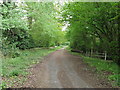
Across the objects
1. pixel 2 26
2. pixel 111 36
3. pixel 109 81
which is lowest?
pixel 109 81

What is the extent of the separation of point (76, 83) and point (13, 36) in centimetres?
1106

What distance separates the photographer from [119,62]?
7.39 m

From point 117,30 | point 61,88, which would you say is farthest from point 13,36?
point 117,30

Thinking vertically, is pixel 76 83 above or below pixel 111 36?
below

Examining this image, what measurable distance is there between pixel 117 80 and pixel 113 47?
3258 millimetres

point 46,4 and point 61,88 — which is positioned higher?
point 46,4

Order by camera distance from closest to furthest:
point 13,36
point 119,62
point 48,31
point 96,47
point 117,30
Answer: point 119,62 < point 117,30 < point 13,36 < point 96,47 < point 48,31

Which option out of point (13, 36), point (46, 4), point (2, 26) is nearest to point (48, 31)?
point (13, 36)

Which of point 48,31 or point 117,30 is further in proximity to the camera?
point 48,31

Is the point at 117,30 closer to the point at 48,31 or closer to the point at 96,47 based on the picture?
the point at 96,47

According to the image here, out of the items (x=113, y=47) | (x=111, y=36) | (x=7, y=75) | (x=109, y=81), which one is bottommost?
(x=109, y=81)

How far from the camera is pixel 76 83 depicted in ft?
15.1

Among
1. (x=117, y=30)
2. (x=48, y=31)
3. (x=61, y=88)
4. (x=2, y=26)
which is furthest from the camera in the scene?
(x=48, y=31)

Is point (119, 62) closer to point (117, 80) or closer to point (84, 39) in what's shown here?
point (117, 80)
